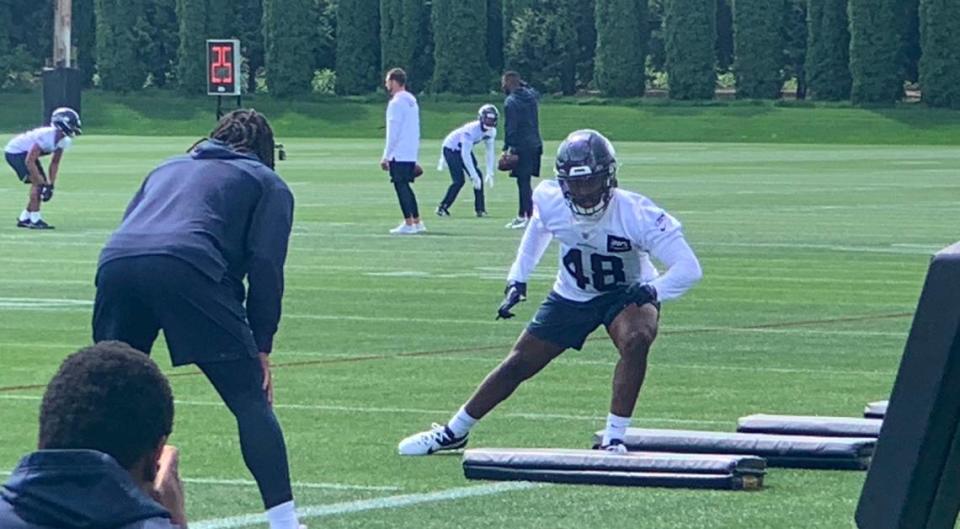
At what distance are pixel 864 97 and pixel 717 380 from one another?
59009 mm

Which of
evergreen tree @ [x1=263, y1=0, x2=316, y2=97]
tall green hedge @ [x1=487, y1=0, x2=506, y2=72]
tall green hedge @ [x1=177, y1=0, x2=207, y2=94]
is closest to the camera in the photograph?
evergreen tree @ [x1=263, y1=0, x2=316, y2=97]

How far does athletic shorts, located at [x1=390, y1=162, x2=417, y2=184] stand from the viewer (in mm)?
27188

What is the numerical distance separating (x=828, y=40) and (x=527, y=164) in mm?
43930

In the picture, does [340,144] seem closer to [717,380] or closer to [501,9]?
[501,9]

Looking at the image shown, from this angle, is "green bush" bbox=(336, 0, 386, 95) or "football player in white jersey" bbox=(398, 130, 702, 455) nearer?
"football player in white jersey" bbox=(398, 130, 702, 455)

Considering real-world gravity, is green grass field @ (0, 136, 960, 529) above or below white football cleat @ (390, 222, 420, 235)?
above

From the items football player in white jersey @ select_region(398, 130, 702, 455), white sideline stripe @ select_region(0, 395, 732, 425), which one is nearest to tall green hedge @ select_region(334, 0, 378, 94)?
white sideline stripe @ select_region(0, 395, 732, 425)

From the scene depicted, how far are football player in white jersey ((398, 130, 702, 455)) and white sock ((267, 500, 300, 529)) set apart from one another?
2.68 meters

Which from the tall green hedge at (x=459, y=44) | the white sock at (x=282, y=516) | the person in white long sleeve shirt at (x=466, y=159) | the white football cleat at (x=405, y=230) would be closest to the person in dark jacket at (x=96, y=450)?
the white sock at (x=282, y=516)

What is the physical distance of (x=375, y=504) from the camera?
9672 mm

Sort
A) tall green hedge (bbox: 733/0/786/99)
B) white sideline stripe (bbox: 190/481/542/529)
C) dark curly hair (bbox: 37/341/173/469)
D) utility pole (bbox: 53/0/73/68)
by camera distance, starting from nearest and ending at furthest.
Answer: dark curly hair (bbox: 37/341/173/469) → white sideline stripe (bbox: 190/481/542/529) → utility pole (bbox: 53/0/73/68) → tall green hedge (bbox: 733/0/786/99)

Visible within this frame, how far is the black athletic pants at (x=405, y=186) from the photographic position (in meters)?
26.8

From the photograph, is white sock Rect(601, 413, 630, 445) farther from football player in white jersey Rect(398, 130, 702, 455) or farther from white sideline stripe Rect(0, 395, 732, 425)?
white sideline stripe Rect(0, 395, 732, 425)

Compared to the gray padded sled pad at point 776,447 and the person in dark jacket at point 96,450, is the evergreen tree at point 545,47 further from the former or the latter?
the person in dark jacket at point 96,450
